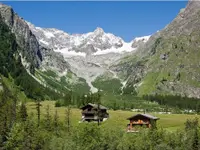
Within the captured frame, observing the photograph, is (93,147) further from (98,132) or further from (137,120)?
(137,120)

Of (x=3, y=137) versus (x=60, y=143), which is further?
(x=3, y=137)

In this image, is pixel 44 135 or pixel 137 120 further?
pixel 137 120

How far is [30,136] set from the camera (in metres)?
124

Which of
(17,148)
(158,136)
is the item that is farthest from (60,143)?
(158,136)

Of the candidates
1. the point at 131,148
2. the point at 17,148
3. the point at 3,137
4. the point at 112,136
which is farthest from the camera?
the point at 3,137

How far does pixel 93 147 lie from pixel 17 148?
2620cm

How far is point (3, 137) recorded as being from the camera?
138m

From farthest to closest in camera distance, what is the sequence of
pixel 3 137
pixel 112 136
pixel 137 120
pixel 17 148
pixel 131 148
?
1. pixel 137 120
2. pixel 3 137
3. pixel 17 148
4. pixel 112 136
5. pixel 131 148

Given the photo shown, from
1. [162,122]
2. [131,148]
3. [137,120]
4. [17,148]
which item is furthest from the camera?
[162,122]

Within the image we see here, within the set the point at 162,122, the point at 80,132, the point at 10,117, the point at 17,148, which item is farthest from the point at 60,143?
the point at 162,122

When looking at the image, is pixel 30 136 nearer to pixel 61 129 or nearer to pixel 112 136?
pixel 61 129

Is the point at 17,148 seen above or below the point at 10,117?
below

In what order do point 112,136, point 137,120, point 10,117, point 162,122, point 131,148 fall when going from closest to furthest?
1. point 131,148
2. point 112,136
3. point 10,117
4. point 137,120
5. point 162,122

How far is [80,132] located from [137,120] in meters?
58.2
